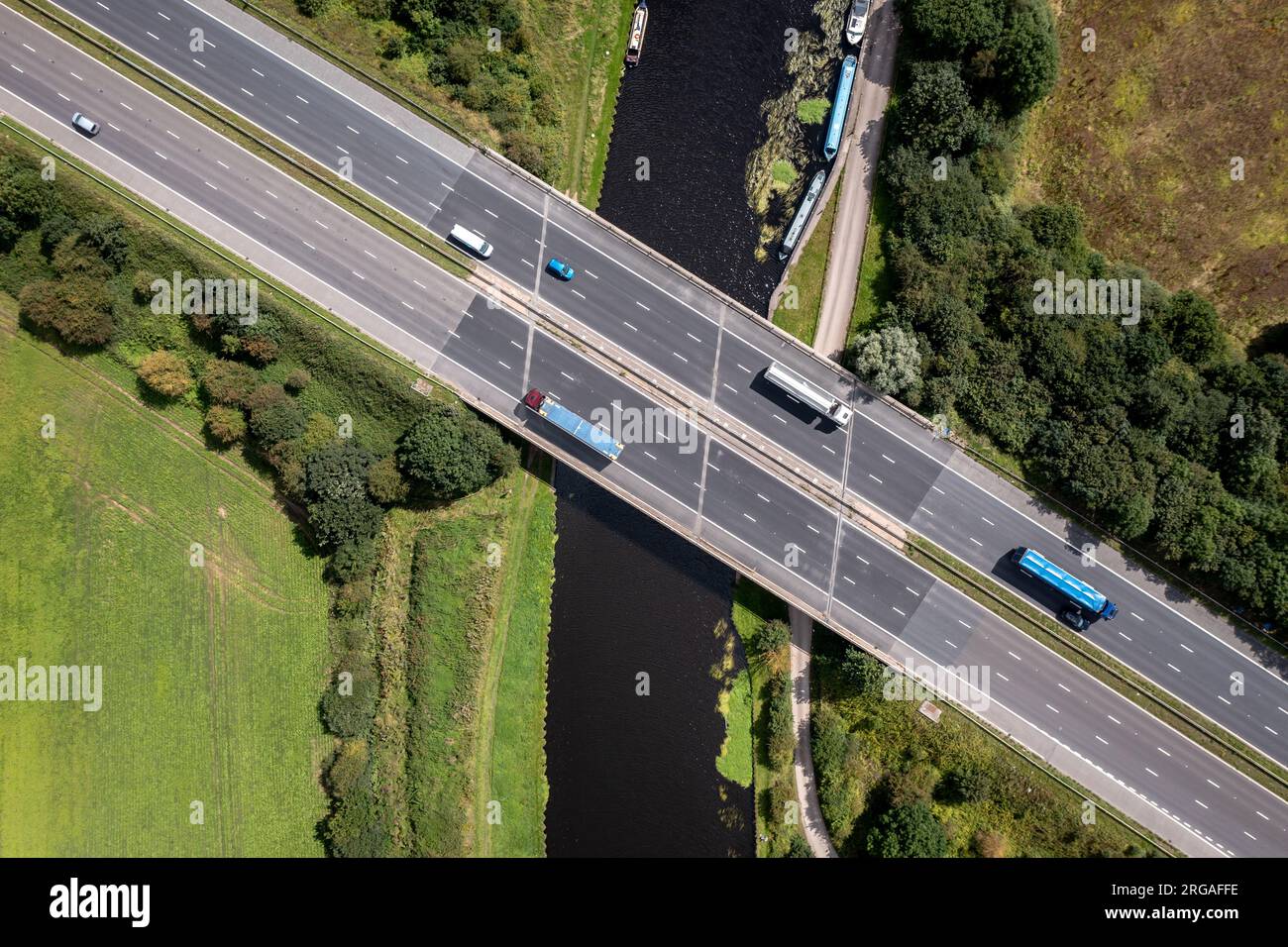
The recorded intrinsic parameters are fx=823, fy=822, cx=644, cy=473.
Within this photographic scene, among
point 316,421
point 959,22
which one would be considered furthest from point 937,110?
point 316,421

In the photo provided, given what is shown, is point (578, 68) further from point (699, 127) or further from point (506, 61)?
point (699, 127)

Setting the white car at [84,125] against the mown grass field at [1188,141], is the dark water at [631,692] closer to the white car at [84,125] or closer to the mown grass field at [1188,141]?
the mown grass field at [1188,141]

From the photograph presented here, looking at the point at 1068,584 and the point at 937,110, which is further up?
the point at 937,110

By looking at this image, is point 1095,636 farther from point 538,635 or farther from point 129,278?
point 129,278
